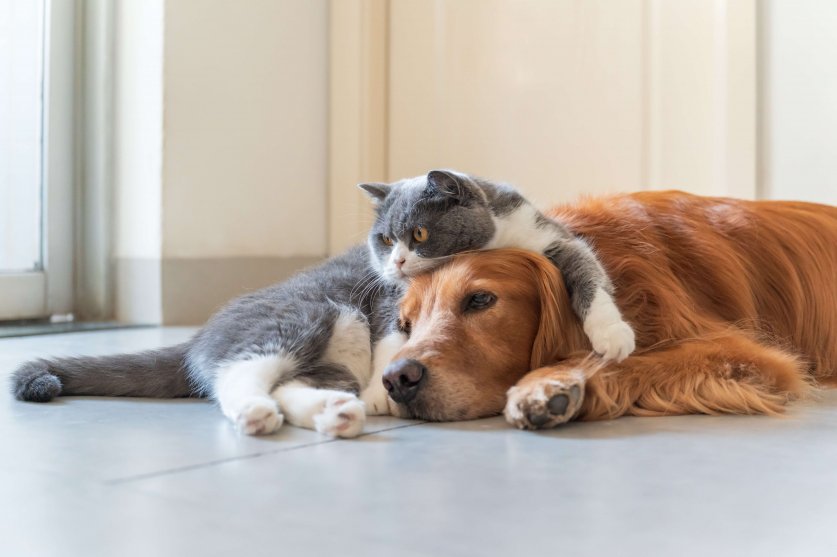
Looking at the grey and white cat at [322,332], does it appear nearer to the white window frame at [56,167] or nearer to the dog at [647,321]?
the dog at [647,321]

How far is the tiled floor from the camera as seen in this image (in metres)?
0.96

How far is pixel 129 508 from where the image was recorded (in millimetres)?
1083

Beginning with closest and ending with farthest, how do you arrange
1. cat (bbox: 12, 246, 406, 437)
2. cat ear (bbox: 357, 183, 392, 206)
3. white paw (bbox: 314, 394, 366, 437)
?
white paw (bbox: 314, 394, 366, 437), cat (bbox: 12, 246, 406, 437), cat ear (bbox: 357, 183, 392, 206)

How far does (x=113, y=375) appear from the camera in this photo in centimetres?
192

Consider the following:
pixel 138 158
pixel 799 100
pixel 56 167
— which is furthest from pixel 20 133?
pixel 799 100

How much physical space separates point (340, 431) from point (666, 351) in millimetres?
703

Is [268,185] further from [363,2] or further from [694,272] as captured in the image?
[694,272]

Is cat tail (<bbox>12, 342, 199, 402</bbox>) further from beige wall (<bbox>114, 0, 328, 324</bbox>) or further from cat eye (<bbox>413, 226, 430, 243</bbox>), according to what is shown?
beige wall (<bbox>114, 0, 328, 324</bbox>)

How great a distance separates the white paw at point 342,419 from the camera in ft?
4.93

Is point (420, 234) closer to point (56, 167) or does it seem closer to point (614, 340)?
point (614, 340)

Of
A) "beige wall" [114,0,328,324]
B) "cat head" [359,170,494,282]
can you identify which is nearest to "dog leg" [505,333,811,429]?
"cat head" [359,170,494,282]

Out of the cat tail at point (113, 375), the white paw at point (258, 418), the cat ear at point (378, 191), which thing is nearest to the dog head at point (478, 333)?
the white paw at point (258, 418)

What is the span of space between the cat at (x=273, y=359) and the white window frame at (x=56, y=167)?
1.69 metres

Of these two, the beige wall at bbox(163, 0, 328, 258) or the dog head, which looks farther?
the beige wall at bbox(163, 0, 328, 258)
